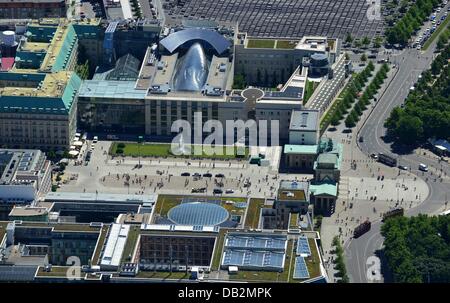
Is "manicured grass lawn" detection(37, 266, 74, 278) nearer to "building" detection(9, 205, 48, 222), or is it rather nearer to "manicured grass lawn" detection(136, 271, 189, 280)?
"manicured grass lawn" detection(136, 271, 189, 280)

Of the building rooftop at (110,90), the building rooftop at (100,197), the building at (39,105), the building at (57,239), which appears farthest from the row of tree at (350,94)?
the building at (57,239)

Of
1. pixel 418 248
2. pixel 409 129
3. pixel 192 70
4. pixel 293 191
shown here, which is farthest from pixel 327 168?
pixel 192 70

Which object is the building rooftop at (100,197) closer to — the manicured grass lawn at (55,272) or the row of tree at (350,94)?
the manicured grass lawn at (55,272)

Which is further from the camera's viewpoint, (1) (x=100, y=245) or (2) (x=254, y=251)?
(1) (x=100, y=245)

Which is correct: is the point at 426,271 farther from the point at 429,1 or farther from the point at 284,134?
the point at 429,1

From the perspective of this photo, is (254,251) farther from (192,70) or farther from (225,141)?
(192,70)

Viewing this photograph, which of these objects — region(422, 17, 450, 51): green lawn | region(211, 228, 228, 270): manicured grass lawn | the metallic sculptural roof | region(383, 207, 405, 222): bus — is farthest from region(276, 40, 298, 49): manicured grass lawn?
region(211, 228, 228, 270): manicured grass lawn
